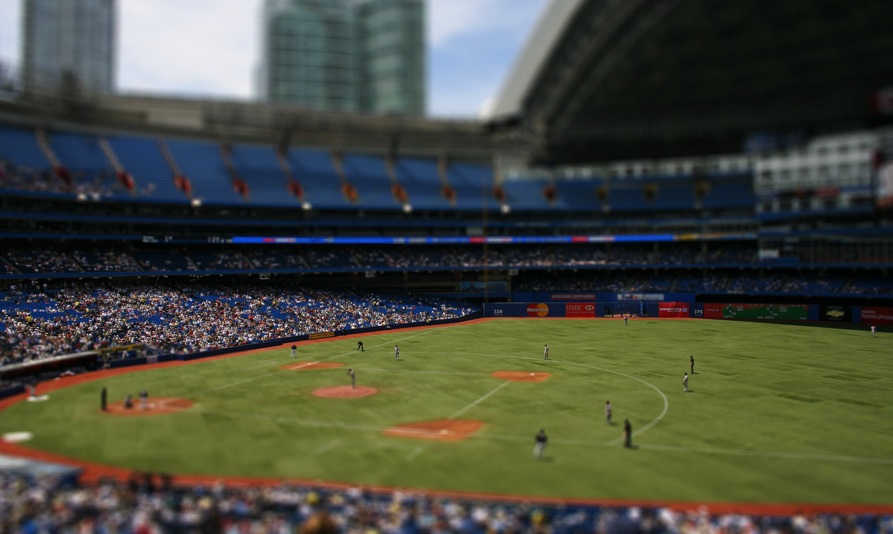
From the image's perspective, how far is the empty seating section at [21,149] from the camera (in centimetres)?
6588

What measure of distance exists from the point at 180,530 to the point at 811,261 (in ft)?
Answer: 265

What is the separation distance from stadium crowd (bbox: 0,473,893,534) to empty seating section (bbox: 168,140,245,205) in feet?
191

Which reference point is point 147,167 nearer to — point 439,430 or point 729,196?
point 439,430

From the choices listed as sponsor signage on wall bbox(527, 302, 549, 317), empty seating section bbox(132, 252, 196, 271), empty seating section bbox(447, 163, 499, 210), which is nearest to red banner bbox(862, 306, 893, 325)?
sponsor signage on wall bbox(527, 302, 549, 317)

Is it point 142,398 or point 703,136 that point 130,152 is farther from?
point 703,136

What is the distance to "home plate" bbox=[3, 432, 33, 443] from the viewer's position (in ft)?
90.6

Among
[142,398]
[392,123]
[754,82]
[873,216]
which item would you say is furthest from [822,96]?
[142,398]

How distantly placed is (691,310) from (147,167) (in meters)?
75.0

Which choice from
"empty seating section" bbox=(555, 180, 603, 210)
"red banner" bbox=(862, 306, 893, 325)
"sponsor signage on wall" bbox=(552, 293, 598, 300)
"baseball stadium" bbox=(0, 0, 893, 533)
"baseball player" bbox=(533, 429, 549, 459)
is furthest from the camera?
"empty seating section" bbox=(555, 180, 603, 210)

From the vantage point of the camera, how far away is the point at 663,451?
A: 2644 centimetres

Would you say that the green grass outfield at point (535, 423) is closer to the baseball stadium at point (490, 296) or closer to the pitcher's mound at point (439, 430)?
the baseball stadium at point (490, 296)

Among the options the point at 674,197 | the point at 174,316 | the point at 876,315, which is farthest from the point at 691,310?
the point at 174,316

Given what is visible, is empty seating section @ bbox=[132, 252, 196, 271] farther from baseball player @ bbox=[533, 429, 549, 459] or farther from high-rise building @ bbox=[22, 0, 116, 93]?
high-rise building @ bbox=[22, 0, 116, 93]

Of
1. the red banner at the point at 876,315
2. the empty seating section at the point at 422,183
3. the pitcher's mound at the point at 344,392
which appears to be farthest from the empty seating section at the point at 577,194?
the pitcher's mound at the point at 344,392
